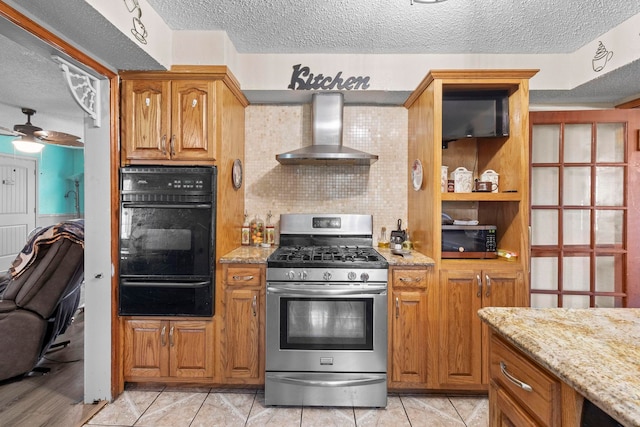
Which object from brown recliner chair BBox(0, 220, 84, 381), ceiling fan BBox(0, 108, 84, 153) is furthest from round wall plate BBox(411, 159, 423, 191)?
ceiling fan BBox(0, 108, 84, 153)

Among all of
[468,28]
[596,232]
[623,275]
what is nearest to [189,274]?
[468,28]

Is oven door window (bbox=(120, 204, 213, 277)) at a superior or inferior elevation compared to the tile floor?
superior

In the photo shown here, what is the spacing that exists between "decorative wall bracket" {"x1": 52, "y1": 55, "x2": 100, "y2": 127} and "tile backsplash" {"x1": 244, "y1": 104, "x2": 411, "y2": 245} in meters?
1.13

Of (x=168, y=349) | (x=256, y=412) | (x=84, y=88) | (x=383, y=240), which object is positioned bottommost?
Result: (x=256, y=412)

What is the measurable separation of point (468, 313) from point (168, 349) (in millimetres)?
2109

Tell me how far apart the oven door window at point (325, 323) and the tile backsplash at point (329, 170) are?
2.93 feet

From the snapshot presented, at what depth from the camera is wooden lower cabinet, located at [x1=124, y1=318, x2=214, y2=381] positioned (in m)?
2.19

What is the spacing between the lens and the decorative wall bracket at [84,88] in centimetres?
186

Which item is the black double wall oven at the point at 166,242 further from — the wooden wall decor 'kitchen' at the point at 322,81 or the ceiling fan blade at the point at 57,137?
the ceiling fan blade at the point at 57,137

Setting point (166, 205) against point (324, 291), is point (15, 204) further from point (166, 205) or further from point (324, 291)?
point (324, 291)

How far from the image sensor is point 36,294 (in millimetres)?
2350

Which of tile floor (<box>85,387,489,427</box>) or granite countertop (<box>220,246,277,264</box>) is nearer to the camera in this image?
tile floor (<box>85,387,489,427</box>)

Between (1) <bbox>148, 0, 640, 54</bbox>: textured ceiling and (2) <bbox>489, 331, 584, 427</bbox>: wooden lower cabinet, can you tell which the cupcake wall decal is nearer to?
(1) <bbox>148, 0, 640, 54</bbox>: textured ceiling

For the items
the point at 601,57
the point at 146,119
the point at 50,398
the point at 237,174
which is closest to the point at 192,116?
the point at 146,119
